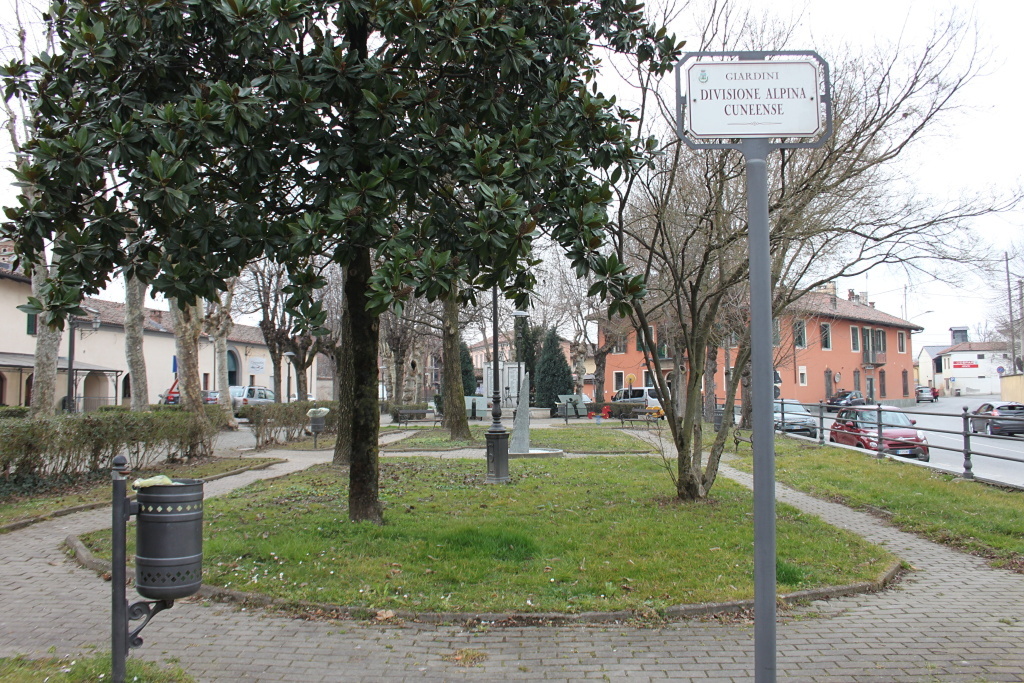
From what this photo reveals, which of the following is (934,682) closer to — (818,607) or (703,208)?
(818,607)

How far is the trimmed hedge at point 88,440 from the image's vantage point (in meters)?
10.5

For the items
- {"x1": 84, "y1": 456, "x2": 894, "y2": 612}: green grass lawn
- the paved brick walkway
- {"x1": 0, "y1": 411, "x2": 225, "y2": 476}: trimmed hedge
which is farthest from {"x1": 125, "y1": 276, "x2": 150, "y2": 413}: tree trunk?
the paved brick walkway

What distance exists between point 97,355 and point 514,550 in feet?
143

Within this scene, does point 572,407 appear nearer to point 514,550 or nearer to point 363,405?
point 363,405

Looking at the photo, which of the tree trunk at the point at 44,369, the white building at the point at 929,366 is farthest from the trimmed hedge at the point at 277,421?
the white building at the point at 929,366

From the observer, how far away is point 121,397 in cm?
4547

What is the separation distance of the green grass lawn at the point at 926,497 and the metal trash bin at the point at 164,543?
6896 mm

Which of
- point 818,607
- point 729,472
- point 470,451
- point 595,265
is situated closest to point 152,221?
point 595,265

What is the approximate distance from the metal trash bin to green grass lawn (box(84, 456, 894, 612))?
60.4 inches

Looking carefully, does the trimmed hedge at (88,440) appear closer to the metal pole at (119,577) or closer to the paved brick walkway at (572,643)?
the paved brick walkway at (572,643)

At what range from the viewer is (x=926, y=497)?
33.1 feet

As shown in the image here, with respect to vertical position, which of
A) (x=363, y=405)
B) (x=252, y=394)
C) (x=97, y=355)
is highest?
(x=97, y=355)

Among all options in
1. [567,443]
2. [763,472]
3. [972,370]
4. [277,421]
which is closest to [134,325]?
[277,421]

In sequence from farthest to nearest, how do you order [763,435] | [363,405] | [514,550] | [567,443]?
[567,443]
[363,405]
[514,550]
[763,435]
